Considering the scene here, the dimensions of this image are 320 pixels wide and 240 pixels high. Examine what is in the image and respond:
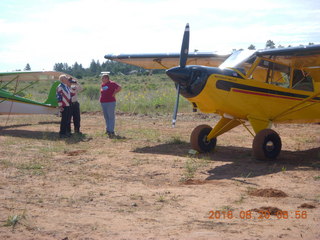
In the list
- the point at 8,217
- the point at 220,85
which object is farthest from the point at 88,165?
the point at 8,217

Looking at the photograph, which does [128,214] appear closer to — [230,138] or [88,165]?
[88,165]

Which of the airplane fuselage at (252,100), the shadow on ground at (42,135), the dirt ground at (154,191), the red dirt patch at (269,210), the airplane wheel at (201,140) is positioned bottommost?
the shadow on ground at (42,135)

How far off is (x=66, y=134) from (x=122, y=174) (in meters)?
5.40

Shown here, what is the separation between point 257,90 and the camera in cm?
898

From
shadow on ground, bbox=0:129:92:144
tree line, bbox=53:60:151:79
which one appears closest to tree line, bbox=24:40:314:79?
tree line, bbox=53:60:151:79

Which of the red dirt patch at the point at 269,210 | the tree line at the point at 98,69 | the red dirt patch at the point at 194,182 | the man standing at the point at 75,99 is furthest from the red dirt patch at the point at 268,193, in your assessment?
the tree line at the point at 98,69

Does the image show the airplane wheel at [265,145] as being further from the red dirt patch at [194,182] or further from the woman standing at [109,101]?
the woman standing at [109,101]

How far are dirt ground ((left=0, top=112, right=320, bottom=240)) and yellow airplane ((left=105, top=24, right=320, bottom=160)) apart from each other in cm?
57

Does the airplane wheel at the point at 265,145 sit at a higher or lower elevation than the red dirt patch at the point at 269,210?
higher

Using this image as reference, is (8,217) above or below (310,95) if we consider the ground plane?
below

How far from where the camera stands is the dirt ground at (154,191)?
14.8 ft

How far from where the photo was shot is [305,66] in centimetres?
997
